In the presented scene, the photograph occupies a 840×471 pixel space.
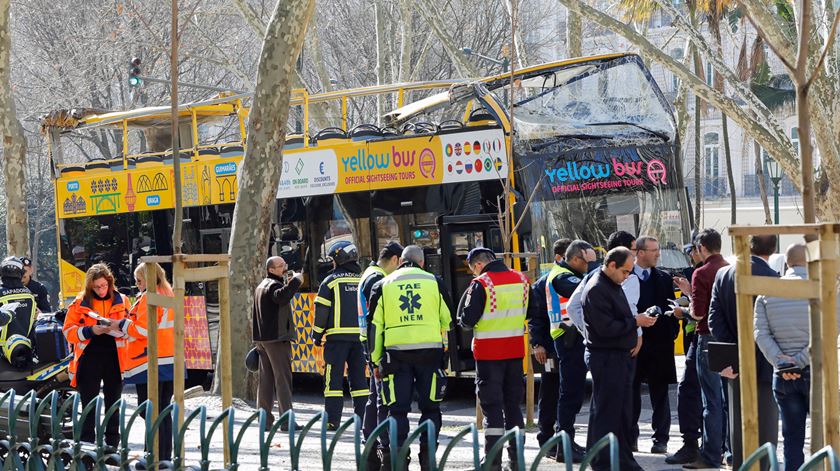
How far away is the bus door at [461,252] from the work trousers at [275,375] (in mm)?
2254

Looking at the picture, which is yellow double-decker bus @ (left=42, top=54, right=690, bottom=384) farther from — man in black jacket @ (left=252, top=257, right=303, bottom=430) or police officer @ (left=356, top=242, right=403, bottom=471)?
police officer @ (left=356, top=242, right=403, bottom=471)

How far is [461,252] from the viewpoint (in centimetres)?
1285

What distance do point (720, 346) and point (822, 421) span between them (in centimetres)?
194

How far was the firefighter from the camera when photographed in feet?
29.0

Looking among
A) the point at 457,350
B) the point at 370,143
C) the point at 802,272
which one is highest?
the point at 370,143

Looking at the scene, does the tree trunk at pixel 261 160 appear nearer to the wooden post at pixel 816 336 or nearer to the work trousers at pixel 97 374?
the work trousers at pixel 97 374

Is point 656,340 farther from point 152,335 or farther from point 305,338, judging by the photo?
point 305,338

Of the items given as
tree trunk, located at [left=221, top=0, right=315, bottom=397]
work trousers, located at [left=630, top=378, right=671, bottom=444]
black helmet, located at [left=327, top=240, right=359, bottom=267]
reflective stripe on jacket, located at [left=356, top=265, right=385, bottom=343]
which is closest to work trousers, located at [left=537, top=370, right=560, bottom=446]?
work trousers, located at [left=630, top=378, right=671, bottom=444]

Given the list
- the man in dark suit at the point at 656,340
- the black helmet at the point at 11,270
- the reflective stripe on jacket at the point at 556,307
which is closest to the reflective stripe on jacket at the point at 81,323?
the black helmet at the point at 11,270

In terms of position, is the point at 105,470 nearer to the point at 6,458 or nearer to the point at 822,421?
the point at 6,458

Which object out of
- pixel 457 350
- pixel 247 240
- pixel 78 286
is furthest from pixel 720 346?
pixel 78 286

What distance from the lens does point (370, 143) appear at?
13.8m

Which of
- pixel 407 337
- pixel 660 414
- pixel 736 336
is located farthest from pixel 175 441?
pixel 660 414

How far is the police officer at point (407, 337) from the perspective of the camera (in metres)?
8.23
